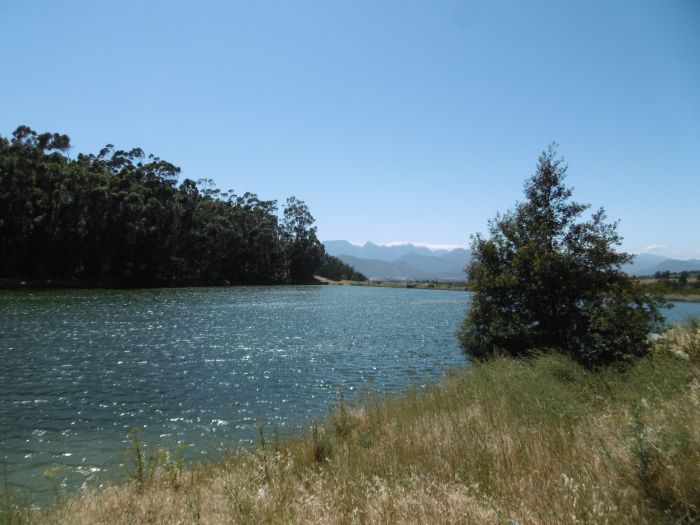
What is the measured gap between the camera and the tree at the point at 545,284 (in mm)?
Answer: 13984

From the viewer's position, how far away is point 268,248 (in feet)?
396

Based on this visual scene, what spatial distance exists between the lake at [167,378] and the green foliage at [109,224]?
39.2 metres

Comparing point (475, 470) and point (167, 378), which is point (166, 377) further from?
point (475, 470)

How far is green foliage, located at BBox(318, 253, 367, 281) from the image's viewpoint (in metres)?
155

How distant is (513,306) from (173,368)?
52.1 ft

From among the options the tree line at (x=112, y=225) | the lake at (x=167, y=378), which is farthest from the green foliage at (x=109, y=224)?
the lake at (x=167, y=378)

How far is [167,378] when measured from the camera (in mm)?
17953

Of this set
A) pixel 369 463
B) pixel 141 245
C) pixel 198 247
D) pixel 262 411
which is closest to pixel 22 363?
pixel 262 411

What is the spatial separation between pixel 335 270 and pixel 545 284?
14487cm

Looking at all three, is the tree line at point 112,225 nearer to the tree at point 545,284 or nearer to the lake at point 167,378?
the lake at point 167,378

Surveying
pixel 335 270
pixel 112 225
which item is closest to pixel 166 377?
pixel 112 225

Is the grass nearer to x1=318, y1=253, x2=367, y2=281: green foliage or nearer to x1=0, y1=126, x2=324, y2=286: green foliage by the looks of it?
x1=0, y1=126, x2=324, y2=286: green foliage

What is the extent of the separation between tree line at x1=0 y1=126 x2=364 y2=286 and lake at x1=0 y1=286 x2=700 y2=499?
39150mm

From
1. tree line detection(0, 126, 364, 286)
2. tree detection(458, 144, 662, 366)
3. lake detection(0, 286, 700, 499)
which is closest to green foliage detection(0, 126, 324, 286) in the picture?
tree line detection(0, 126, 364, 286)
